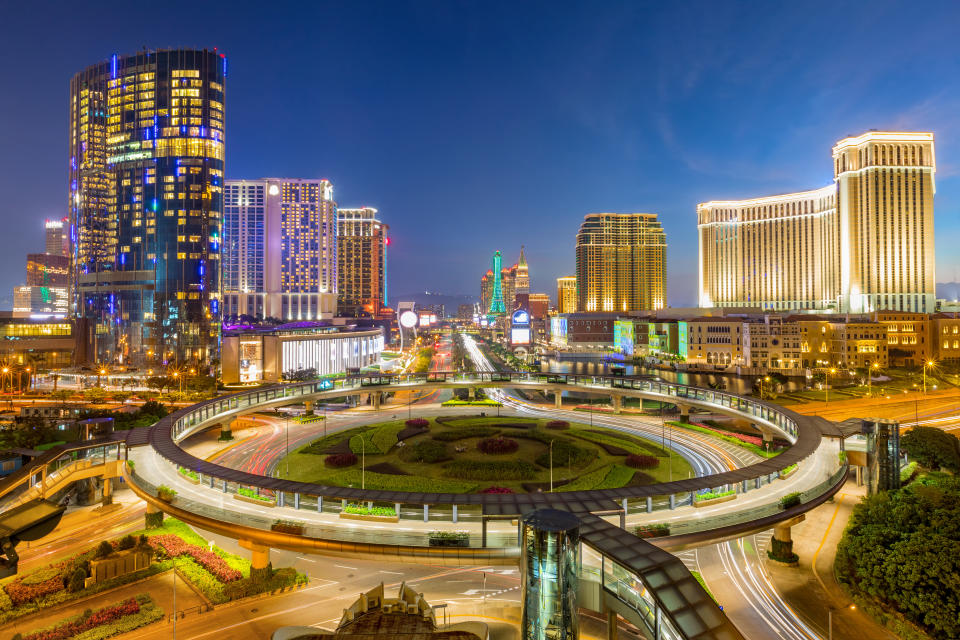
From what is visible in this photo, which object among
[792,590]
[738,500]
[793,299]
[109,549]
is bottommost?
[792,590]

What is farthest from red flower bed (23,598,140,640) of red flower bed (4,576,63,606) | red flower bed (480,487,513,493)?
red flower bed (480,487,513,493)

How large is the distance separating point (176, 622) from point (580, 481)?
2198 cm

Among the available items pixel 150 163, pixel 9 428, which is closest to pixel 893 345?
pixel 9 428

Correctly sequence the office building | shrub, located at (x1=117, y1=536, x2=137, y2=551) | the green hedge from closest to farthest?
shrub, located at (x1=117, y1=536, x2=137, y2=551) → the green hedge → the office building

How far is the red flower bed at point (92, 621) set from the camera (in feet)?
54.4

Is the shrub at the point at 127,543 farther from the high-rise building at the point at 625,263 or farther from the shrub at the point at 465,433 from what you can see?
the high-rise building at the point at 625,263

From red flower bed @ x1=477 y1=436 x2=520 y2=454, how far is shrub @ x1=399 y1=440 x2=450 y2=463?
9.68 feet

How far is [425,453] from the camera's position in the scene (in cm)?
3641

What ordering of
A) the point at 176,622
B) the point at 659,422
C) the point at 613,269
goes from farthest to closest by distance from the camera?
the point at 613,269, the point at 659,422, the point at 176,622

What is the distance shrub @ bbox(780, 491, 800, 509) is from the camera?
18.3 metres

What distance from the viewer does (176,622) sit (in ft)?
58.2

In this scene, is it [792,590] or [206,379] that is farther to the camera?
[206,379]

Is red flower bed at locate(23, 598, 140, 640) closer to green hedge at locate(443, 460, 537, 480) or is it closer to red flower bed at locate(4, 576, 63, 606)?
red flower bed at locate(4, 576, 63, 606)

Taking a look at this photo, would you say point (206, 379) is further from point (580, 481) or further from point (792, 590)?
point (792, 590)
